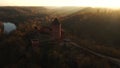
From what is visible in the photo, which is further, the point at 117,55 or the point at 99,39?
the point at 99,39

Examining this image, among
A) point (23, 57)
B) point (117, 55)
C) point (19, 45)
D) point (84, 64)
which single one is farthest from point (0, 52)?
point (117, 55)

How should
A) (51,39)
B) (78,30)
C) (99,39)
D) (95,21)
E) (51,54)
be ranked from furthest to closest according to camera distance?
(95,21) < (78,30) < (99,39) < (51,39) < (51,54)

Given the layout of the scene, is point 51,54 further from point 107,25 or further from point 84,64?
point 107,25

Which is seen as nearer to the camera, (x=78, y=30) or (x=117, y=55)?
(x=117, y=55)

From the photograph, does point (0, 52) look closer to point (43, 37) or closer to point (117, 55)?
point (43, 37)

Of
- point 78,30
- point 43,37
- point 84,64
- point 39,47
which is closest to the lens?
point 84,64

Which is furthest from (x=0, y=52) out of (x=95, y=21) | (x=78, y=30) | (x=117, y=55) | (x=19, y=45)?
(x=95, y=21)

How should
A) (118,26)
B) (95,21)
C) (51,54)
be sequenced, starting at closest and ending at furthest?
(51,54) → (118,26) → (95,21)

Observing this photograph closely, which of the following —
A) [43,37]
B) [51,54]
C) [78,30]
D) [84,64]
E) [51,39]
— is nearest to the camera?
[84,64]
